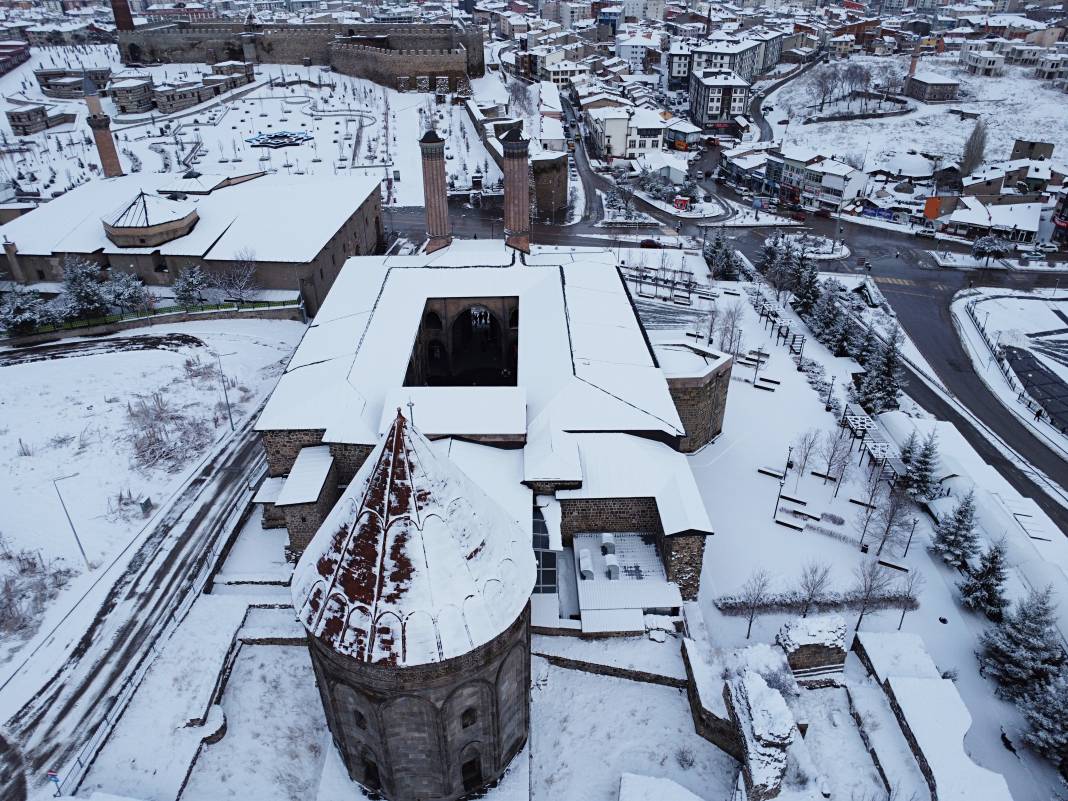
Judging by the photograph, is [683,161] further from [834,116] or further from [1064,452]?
[1064,452]

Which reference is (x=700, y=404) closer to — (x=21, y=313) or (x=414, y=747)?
(x=414, y=747)

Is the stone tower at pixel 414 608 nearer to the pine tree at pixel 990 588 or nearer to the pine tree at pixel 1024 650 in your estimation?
the pine tree at pixel 1024 650

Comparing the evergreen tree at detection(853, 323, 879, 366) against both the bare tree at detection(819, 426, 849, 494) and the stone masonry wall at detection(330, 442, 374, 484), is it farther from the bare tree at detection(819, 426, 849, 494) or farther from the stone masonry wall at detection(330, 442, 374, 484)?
the stone masonry wall at detection(330, 442, 374, 484)

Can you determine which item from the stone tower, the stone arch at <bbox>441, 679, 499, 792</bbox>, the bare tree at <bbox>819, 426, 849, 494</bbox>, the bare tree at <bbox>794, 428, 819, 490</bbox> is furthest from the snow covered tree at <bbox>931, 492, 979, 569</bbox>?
the stone arch at <bbox>441, 679, 499, 792</bbox>

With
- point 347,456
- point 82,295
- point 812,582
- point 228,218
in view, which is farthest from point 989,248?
point 82,295

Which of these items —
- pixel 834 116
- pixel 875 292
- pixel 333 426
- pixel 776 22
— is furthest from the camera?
pixel 776 22

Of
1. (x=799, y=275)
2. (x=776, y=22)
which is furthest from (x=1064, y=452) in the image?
(x=776, y=22)
